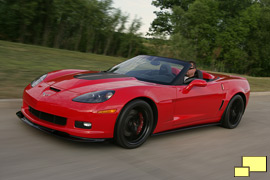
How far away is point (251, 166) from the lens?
15.1 ft

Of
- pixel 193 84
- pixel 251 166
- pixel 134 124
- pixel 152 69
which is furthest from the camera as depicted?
pixel 152 69

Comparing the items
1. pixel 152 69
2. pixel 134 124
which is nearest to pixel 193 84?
pixel 152 69

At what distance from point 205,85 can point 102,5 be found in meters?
24.1

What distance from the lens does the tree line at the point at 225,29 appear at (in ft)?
133

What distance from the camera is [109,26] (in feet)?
91.0

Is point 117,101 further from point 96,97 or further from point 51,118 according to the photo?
point 51,118

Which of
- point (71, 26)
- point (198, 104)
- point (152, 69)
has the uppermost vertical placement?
point (71, 26)

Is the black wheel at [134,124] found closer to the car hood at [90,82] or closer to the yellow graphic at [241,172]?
the car hood at [90,82]

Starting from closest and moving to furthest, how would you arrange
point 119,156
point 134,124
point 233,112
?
point 119,156 < point 134,124 < point 233,112

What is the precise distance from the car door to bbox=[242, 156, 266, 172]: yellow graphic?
3.24ft

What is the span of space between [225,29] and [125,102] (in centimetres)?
4467

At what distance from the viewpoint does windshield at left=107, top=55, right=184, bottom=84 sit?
5.02 meters

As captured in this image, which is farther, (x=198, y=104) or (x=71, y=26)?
(x=71, y=26)

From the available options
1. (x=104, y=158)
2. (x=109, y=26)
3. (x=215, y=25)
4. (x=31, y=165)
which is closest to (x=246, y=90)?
(x=104, y=158)
